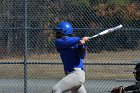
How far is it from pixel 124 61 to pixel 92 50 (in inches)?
34.8

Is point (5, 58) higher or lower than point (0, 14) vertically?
lower

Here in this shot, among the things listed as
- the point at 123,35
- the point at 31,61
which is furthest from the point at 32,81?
the point at 123,35

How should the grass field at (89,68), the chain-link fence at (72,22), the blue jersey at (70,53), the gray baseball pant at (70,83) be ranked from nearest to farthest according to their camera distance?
1. the gray baseball pant at (70,83)
2. the blue jersey at (70,53)
3. the chain-link fence at (72,22)
4. the grass field at (89,68)

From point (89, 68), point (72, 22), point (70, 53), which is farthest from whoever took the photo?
point (89, 68)

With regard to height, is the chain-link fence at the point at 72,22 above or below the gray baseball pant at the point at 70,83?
Result: above

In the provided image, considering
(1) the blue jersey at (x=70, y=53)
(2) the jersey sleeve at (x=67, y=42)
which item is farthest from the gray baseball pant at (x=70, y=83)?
(2) the jersey sleeve at (x=67, y=42)

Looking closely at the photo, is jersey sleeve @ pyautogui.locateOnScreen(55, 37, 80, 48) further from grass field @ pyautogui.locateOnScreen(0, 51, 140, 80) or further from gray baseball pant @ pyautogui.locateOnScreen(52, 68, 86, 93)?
grass field @ pyautogui.locateOnScreen(0, 51, 140, 80)

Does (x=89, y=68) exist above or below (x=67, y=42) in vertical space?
above

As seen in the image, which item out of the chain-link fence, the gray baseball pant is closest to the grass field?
the chain-link fence

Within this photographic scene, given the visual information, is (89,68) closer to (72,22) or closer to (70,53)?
(72,22)

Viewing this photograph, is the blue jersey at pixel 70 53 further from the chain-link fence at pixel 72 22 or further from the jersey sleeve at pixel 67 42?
the chain-link fence at pixel 72 22

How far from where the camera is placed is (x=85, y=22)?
38.1 feet

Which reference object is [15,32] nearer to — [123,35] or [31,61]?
[31,61]

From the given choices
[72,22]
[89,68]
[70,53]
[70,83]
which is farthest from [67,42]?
Result: [89,68]
